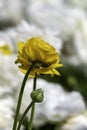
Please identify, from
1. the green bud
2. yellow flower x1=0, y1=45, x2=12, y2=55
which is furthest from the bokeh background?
the green bud

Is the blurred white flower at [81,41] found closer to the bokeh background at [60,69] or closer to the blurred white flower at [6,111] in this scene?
the bokeh background at [60,69]

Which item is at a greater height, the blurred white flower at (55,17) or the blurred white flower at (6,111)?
the blurred white flower at (55,17)

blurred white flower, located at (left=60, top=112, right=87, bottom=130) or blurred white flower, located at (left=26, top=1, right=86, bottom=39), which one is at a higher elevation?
blurred white flower, located at (left=26, top=1, right=86, bottom=39)

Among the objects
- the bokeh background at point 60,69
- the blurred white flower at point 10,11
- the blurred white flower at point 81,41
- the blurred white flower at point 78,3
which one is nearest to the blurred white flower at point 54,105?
the bokeh background at point 60,69

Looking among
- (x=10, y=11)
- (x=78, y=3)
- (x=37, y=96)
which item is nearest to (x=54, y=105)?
(x=37, y=96)

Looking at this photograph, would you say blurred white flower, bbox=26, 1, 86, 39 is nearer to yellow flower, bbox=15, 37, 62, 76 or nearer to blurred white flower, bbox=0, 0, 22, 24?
blurred white flower, bbox=0, 0, 22, 24

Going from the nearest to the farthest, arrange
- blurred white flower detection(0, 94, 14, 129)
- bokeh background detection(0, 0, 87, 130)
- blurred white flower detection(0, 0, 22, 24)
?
blurred white flower detection(0, 94, 14, 129) → bokeh background detection(0, 0, 87, 130) → blurred white flower detection(0, 0, 22, 24)

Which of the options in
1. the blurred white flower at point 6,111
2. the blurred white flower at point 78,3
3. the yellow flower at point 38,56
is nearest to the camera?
the yellow flower at point 38,56

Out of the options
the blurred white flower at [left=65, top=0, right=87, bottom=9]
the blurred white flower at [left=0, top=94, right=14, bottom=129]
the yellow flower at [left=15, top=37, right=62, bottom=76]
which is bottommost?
the blurred white flower at [left=0, top=94, right=14, bottom=129]
